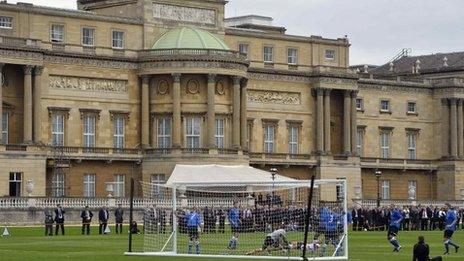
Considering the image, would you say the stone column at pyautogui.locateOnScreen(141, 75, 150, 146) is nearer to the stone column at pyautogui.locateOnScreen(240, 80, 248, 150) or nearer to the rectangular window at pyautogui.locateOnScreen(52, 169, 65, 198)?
the stone column at pyautogui.locateOnScreen(240, 80, 248, 150)

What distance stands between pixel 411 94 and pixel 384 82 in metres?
3.77

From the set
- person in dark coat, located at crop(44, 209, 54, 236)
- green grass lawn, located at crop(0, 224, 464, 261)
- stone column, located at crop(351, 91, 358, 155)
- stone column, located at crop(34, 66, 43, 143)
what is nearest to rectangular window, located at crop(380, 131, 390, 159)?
stone column, located at crop(351, 91, 358, 155)

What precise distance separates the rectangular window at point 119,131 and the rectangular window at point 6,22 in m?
11.5

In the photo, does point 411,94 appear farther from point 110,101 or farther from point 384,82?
point 110,101

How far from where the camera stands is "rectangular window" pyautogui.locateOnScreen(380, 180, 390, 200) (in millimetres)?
136625

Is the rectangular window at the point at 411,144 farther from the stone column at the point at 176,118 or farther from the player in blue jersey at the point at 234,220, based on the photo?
the player in blue jersey at the point at 234,220

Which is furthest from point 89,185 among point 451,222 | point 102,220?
point 451,222

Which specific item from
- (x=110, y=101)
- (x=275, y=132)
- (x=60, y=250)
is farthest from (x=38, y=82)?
(x=60, y=250)

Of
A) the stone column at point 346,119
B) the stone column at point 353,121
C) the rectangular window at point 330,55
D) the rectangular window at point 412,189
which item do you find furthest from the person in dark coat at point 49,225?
the rectangular window at point 412,189

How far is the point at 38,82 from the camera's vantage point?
108 m

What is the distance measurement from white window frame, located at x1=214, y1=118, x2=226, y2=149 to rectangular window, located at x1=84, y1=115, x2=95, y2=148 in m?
9.27

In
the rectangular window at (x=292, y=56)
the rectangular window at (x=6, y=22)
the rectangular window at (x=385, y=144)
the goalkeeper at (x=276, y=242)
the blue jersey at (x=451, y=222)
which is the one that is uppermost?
the rectangular window at (x=6, y=22)

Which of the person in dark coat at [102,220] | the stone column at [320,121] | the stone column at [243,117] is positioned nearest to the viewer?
the person in dark coat at [102,220]

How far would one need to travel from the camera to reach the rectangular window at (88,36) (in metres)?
113
